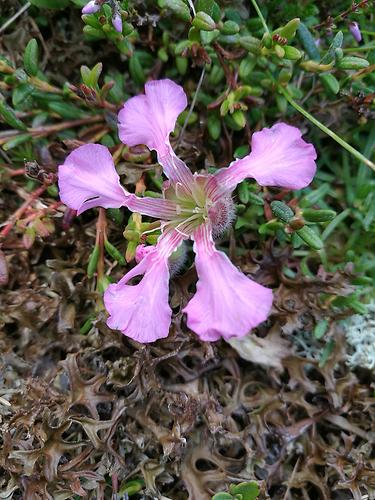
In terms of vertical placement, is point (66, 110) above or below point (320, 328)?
above

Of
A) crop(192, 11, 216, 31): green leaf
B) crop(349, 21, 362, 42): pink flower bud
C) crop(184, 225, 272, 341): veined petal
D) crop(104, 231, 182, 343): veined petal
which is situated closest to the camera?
crop(184, 225, 272, 341): veined petal

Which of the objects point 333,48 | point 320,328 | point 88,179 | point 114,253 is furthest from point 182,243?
point 333,48

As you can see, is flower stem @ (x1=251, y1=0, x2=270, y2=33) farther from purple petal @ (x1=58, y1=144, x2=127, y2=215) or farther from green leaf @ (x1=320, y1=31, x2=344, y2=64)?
purple petal @ (x1=58, y1=144, x2=127, y2=215)

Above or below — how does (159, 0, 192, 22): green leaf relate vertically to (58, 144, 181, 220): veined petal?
above

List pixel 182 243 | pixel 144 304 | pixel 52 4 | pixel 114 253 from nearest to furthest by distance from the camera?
pixel 144 304 → pixel 182 243 → pixel 114 253 → pixel 52 4

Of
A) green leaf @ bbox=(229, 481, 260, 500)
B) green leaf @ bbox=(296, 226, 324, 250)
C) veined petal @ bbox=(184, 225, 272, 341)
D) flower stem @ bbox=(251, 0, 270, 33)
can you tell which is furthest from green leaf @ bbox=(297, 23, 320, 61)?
green leaf @ bbox=(229, 481, 260, 500)

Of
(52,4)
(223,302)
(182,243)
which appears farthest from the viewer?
(52,4)

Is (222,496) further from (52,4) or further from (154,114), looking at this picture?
(52,4)

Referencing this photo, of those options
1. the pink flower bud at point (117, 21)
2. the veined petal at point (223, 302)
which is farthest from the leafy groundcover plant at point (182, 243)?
the veined petal at point (223, 302)
